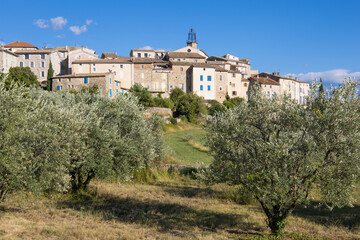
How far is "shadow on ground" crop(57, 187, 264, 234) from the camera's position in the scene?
1577 centimetres

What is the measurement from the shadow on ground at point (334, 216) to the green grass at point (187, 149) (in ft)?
43.5

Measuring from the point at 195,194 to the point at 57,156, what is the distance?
1172 centimetres

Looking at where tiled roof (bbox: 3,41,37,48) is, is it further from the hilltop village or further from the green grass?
the green grass

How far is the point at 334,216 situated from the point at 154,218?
9.65m

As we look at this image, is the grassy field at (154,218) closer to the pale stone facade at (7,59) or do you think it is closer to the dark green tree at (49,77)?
the dark green tree at (49,77)

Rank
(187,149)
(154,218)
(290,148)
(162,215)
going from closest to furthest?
(290,148), (154,218), (162,215), (187,149)

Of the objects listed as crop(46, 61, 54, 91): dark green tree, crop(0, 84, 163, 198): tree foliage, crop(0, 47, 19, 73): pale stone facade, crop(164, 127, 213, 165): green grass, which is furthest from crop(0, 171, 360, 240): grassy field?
crop(0, 47, 19, 73): pale stone facade

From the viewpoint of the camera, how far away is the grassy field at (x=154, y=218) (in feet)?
45.6

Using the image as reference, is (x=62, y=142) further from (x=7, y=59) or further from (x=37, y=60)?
(x=37, y=60)

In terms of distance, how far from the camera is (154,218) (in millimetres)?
17156

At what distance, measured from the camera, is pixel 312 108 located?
512 inches

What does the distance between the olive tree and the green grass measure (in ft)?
59.1

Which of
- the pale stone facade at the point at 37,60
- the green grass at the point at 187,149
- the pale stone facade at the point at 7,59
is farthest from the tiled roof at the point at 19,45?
the green grass at the point at 187,149

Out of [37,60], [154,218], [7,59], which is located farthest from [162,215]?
[37,60]
